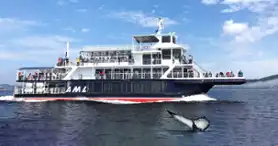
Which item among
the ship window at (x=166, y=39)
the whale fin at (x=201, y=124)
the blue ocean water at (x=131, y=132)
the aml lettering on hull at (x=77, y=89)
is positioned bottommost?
the blue ocean water at (x=131, y=132)

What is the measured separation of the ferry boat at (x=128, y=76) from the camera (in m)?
39.1

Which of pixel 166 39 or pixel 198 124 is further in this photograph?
pixel 166 39

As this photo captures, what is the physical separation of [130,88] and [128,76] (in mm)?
1865

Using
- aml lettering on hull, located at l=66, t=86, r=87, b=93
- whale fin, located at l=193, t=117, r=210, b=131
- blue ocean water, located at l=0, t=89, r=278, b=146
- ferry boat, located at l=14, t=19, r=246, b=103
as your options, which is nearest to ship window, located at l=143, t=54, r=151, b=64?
ferry boat, located at l=14, t=19, r=246, b=103

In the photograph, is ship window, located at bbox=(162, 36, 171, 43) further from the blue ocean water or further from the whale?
the whale

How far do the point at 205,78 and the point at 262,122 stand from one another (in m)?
15.2

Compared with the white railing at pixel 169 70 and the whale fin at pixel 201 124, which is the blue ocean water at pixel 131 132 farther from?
the white railing at pixel 169 70

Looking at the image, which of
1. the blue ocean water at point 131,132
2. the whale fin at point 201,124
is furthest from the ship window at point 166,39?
the whale fin at point 201,124

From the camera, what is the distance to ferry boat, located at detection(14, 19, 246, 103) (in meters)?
39.1

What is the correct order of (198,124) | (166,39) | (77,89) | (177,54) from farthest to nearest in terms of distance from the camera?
(77,89)
(166,39)
(177,54)
(198,124)

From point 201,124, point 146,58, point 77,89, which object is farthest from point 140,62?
point 201,124

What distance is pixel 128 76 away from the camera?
41438 millimetres

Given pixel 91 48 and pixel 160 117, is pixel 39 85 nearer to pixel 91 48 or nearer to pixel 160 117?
pixel 91 48

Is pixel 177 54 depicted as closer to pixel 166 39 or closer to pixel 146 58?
pixel 166 39
